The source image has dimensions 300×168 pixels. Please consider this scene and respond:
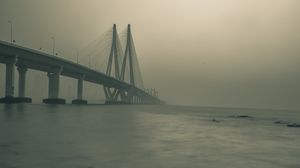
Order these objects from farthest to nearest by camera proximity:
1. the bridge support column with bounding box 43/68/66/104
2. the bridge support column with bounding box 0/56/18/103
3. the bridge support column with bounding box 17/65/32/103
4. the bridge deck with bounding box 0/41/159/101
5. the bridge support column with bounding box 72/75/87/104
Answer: the bridge support column with bounding box 72/75/87/104 → the bridge support column with bounding box 43/68/66/104 → the bridge support column with bounding box 17/65/32/103 → the bridge support column with bounding box 0/56/18/103 → the bridge deck with bounding box 0/41/159/101

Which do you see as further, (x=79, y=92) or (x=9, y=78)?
(x=79, y=92)

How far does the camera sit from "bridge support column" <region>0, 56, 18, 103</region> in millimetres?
75500

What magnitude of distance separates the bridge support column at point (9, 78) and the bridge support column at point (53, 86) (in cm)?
1373

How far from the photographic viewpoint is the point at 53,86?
9400 cm

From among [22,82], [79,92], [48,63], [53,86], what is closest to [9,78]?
[48,63]

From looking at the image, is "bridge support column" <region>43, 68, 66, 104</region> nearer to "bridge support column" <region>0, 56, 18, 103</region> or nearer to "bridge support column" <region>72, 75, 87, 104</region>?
"bridge support column" <region>72, 75, 87, 104</region>

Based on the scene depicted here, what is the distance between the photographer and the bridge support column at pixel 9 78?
75.5 meters

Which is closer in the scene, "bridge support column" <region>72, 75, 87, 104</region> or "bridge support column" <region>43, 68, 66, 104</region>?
"bridge support column" <region>43, 68, 66, 104</region>

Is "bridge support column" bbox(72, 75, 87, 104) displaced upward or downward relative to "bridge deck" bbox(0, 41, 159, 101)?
downward

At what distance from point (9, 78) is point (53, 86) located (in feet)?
56.9

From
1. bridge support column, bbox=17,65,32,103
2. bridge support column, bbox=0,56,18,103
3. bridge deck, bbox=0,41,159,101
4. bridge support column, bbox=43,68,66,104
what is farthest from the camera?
bridge support column, bbox=43,68,66,104

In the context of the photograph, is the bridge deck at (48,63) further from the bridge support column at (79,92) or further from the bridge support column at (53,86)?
the bridge support column at (79,92)

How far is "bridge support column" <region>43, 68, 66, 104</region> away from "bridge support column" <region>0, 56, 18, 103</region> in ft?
45.1

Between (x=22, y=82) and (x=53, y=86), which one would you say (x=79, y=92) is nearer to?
(x=53, y=86)
